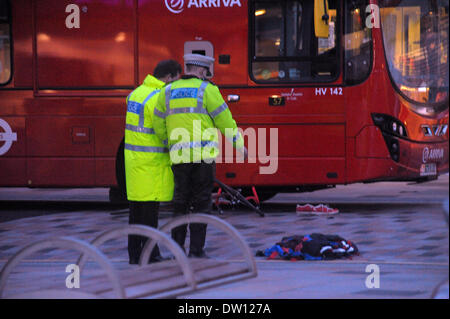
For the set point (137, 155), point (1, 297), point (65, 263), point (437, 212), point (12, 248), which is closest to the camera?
point (437, 212)

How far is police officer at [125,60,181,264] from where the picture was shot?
7449mm

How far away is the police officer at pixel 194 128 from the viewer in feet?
24.4

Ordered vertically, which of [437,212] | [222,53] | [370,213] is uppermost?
[222,53]

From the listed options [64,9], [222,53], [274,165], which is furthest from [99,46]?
[274,165]

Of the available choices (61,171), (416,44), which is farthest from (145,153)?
(416,44)

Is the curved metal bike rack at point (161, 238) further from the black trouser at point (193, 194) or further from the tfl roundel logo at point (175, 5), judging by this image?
the tfl roundel logo at point (175, 5)

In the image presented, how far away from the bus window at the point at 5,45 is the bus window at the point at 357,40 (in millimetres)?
4414

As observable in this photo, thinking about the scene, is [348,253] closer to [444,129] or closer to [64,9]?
[444,129]

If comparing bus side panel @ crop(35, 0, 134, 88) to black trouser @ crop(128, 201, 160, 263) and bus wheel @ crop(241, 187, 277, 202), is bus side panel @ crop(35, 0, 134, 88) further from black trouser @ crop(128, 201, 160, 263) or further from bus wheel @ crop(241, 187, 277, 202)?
black trouser @ crop(128, 201, 160, 263)

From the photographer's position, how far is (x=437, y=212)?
404cm

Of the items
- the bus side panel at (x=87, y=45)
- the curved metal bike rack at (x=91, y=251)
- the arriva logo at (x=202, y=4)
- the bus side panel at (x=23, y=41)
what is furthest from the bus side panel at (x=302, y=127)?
the curved metal bike rack at (x=91, y=251)

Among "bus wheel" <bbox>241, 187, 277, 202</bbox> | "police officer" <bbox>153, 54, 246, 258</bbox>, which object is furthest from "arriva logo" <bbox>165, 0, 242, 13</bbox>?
"police officer" <bbox>153, 54, 246, 258</bbox>

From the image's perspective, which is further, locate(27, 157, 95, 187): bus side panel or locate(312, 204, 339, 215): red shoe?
locate(27, 157, 95, 187): bus side panel

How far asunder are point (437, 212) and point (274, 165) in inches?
299
